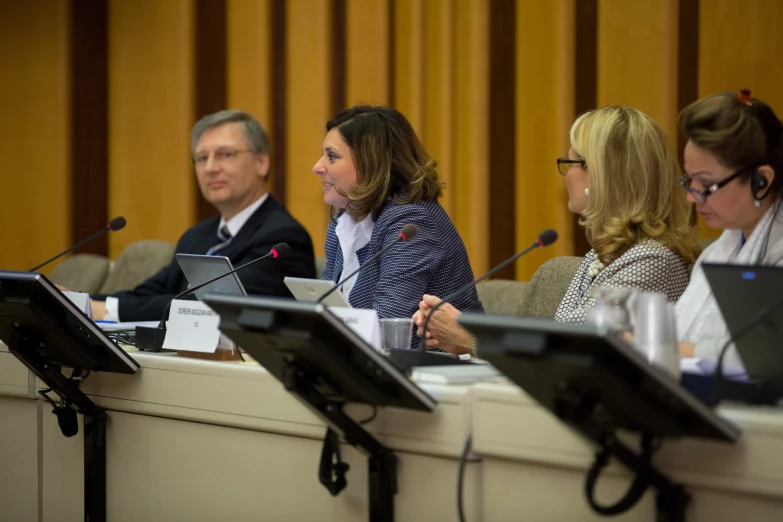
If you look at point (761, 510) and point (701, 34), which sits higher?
point (701, 34)

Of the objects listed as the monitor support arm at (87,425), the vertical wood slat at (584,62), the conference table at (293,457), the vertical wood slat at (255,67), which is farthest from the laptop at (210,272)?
the vertical wood slat at (255,67)

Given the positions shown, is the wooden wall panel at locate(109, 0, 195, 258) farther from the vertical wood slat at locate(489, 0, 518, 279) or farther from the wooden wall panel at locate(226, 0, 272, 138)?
the vertical wood slat at locate(489, 0, 518, 279)

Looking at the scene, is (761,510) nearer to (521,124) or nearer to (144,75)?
(521,124)

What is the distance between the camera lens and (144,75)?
218 inches

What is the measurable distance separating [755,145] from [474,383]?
73 cm

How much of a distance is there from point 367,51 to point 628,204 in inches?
94.4

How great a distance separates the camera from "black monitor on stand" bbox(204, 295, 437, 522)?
161 cm

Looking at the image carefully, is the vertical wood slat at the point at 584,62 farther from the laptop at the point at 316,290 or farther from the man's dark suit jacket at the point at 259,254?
the laptop at the point at 316,290

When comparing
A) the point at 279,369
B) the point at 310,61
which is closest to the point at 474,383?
the point at 279,369

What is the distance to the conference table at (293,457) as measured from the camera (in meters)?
1.42

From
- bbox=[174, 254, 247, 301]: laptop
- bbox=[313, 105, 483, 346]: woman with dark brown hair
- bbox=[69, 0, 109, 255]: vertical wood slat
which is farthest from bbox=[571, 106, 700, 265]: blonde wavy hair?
bbox=[69, 0, 109, 255]: vertical wood slat

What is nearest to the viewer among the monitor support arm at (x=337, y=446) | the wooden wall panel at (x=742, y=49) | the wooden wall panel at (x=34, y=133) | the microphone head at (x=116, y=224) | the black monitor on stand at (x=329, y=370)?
the black monitor on stand at (x=329, y=370)

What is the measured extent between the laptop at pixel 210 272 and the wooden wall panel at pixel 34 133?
3342 millimetres

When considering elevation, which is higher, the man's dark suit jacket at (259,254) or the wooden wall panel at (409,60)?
the wooden wall panel at (409,60)
